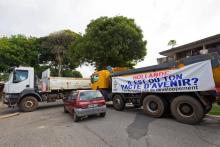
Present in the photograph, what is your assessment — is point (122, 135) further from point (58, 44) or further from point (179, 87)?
point (58, 44)

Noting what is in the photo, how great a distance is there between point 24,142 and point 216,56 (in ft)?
25.8

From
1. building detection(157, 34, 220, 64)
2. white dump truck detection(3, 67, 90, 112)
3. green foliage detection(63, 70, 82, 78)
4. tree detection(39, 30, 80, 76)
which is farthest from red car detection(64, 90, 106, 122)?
green foliage detection(63, 70, 82, 78)

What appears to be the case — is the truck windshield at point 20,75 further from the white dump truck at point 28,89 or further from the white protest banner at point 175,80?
the white protest banner at point 175,80

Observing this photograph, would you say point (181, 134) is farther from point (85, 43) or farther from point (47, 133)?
point (85, 43)

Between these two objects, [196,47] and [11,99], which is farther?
[196,47]

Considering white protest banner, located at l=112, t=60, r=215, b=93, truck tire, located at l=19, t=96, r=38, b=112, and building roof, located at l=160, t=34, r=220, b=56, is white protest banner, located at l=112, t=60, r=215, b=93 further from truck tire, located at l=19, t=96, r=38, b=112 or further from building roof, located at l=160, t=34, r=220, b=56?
building roof, located at l=160, t=34, r=220, b=56

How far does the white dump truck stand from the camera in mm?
11438

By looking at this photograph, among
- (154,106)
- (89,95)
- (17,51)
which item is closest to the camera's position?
(154,106)

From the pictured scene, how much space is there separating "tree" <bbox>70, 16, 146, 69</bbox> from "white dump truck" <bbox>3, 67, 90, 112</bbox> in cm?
658

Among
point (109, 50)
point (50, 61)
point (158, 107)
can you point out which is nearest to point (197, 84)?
point (158, 107)

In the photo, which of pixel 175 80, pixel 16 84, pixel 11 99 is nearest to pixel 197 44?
pixel 175 80

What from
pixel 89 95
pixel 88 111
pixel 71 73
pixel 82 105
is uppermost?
pixel 71 73

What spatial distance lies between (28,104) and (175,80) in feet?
33.9

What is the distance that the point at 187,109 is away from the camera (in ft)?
22.5
